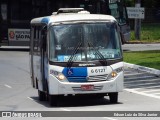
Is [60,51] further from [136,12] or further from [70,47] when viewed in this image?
[136,12]

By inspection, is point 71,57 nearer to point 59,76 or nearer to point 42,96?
point 59,76

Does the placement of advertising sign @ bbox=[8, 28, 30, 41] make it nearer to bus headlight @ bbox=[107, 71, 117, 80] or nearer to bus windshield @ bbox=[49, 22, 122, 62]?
bus windshield @ bbox=[49, 22, 122, 62]

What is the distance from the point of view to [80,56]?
17484mm

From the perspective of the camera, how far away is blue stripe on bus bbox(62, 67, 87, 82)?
56.4 feet

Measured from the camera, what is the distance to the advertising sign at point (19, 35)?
38.6m

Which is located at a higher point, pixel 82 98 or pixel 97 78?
pixel 97 78

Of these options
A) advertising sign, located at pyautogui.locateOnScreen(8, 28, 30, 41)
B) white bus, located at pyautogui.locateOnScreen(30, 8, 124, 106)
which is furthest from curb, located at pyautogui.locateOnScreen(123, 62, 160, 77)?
advertising sign, located at pyautogui.locateOnScreen(8, 28, 30, 41)

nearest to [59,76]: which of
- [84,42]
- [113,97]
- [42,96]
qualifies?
[84,42]

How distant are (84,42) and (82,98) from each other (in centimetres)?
256

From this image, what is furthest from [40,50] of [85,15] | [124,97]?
[124,97]

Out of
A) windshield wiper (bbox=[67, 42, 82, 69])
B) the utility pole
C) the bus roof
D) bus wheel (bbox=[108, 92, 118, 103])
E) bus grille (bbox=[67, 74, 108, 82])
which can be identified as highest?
the bus roof

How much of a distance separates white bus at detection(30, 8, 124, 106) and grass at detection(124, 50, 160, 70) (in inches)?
359

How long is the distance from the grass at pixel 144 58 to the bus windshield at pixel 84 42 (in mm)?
9031

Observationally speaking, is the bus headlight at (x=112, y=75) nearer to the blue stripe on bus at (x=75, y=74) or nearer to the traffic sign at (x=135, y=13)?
the blue stripe on bus at (x=75, y=74)
